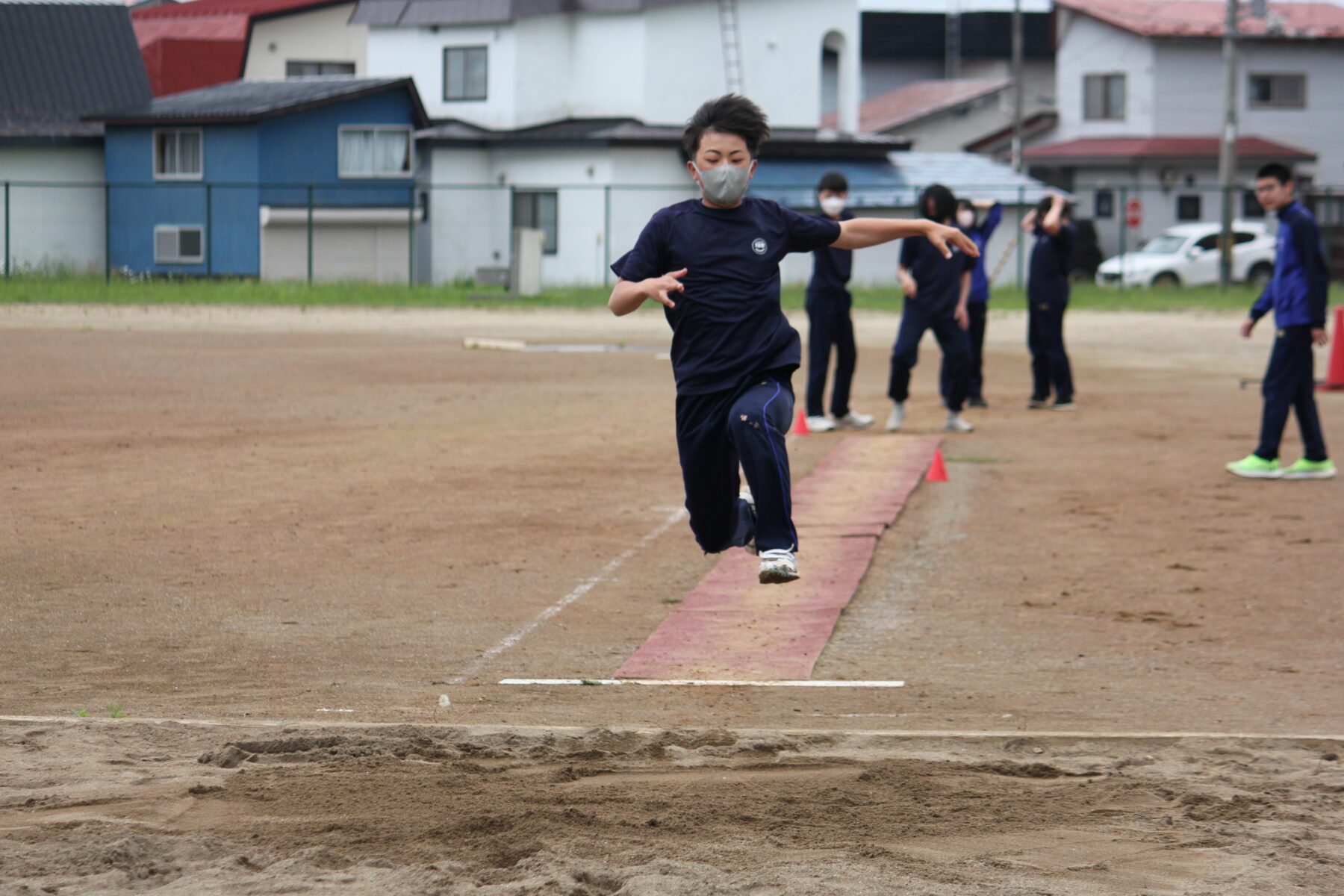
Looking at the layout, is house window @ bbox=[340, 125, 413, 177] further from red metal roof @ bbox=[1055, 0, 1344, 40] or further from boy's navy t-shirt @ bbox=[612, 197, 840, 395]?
boy's navy t-shirt @ bbox=[612, 197, 840, 395]

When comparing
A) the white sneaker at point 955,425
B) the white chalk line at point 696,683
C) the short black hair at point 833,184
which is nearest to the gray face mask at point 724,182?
the white chalk line at point 696,683

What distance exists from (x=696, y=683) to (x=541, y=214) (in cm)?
4037

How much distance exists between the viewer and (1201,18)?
2327 inches

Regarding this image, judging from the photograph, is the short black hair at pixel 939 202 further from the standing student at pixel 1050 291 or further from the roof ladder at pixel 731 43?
the roof ladder at pixel 731 43

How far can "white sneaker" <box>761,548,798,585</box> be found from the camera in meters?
5.80

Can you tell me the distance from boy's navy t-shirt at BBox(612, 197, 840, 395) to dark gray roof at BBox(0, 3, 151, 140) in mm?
41406

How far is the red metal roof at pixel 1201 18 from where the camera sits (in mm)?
56344


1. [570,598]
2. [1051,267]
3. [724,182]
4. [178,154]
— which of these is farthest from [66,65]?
Result: [724,182]

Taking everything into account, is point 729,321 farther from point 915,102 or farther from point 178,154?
point 915,102

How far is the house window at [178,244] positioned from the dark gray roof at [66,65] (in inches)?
166

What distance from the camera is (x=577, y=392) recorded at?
57.6 ft

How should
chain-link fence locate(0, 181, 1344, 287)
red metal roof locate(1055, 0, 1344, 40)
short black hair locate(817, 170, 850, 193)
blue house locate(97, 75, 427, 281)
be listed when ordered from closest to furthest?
short black hair locate(817, 170, 850, 193)
chain-link fence locate(0, 181, 1344, 287)
blue house locate(97, 75, 427, 281)
red metal roof locate(1055, 0, 1344, 40)

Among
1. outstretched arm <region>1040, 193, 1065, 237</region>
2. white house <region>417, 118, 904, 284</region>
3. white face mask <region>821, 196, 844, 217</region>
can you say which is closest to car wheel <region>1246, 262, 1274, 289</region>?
white house <region>417, 118, 904, 284</region>

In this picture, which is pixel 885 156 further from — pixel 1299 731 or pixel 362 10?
pixel 1299 731
